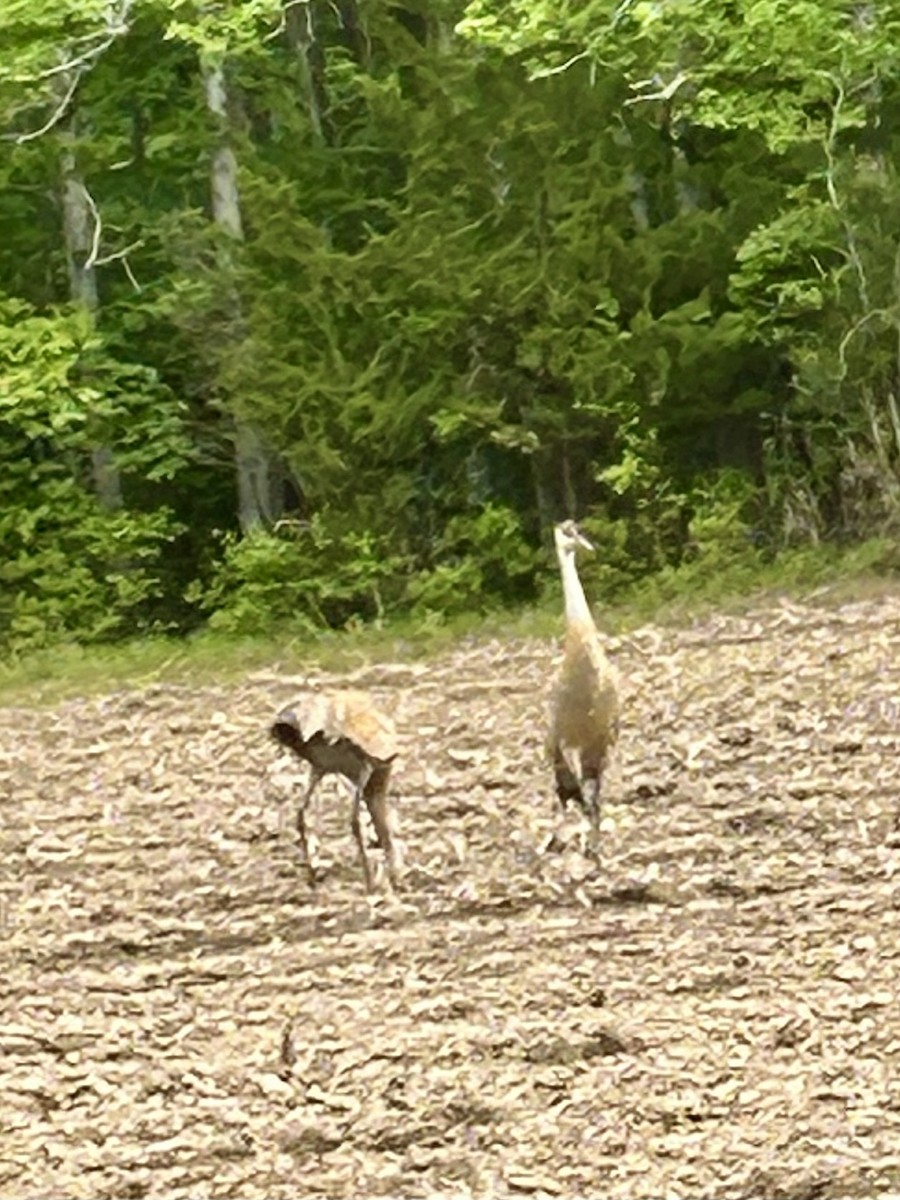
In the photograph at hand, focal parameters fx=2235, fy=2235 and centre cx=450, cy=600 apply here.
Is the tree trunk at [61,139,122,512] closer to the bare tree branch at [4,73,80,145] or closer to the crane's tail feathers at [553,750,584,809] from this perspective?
the bare tree branch at [4,73,80,145]

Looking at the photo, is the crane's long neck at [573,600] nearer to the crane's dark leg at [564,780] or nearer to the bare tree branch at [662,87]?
Answer: the crane's dark leg at [564,780]

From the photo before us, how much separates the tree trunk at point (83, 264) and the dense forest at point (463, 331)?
51 millimetres

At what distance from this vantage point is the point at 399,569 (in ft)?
53.9

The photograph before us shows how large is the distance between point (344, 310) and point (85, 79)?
317 cm

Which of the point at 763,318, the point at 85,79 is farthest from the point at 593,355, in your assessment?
the point at 85,79

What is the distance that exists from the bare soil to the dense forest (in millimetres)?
5814

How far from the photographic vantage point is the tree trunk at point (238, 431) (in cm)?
1753

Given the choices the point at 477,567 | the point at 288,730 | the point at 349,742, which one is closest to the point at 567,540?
the point at 349,742

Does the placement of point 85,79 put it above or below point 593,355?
above

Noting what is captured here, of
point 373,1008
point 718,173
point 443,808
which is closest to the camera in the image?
point 373,1008

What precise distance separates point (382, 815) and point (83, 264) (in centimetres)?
1141

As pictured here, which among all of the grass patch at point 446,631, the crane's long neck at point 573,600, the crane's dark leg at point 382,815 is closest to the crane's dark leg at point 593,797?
the crane's long neck at point 573,600

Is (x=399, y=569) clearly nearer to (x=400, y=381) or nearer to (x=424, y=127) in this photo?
(x=400, y=381)

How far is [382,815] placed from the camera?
7.53 m
